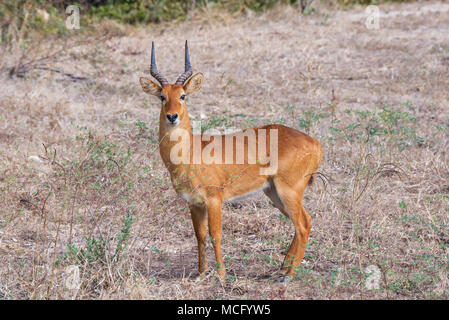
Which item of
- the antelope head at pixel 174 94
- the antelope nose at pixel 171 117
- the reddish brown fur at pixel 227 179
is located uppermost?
the antelope head at pixel 174 94

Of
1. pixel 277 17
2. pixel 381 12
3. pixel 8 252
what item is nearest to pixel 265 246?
pixel 8 252

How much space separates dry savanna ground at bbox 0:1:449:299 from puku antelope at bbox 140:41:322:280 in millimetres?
256

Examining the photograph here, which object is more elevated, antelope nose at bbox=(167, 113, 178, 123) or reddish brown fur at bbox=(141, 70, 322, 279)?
antelope nose at bbox=(167, 113, 178, 123)

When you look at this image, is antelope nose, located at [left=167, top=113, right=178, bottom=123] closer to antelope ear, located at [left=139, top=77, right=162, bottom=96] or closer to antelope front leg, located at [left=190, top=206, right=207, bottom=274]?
antelope ear, located at [left=139, top=77, right=162, bottom=96]

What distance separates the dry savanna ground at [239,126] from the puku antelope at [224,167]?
256 mm

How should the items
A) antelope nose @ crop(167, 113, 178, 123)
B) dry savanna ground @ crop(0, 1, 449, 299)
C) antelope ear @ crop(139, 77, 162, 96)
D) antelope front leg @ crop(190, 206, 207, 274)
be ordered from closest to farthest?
dry savanna ground @ crop(0, 1, 449, 299) → antelope nose @ crop(167, 113, 178, 123) → antelope front leg @ crop(190, 206, 207, 274) → antelope ear @ crop(139, 77, 162, 96)

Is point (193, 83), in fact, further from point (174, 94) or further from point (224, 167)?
point (224, 167)

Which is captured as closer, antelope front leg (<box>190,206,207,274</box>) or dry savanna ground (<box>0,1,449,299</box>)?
dry savanna ground (<box>0,1,449,299</box>)

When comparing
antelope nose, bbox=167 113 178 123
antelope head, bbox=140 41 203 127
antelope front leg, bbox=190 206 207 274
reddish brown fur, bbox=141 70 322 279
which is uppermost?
antelope head, bbox=140 41 203 127

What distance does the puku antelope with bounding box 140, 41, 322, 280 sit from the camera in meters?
5.41

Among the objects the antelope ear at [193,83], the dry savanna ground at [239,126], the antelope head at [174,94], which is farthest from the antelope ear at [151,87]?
the dry savanna ground at [239,126]

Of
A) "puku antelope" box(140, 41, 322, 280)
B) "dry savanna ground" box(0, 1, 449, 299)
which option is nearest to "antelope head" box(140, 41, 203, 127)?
"puku antelope" box(140, 41, 322, 280)

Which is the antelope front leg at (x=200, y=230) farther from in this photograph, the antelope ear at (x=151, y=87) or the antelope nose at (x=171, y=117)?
the antelope ear at (x=151, y=87)

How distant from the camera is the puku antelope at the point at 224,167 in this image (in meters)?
5.41
